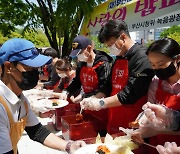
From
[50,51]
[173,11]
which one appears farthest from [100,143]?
[50,51]

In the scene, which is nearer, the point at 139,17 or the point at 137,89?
the point at 137,89

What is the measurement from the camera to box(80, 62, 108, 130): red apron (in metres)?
2.21

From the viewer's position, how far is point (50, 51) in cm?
446

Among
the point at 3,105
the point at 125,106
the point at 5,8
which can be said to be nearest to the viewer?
the point at 3,105

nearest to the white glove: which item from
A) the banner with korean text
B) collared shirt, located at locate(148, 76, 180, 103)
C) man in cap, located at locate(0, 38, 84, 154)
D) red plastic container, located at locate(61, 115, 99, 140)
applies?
collared shirt, located at locate(148, 76, 180, 103)

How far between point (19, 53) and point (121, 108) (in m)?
1.03

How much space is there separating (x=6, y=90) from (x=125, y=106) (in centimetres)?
102

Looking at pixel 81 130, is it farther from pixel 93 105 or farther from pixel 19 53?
pixel 19 53

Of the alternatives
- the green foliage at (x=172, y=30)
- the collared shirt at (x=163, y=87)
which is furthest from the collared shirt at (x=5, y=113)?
the green foliage at (x=172, y=30)

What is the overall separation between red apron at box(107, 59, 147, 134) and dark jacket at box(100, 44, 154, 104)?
0.07 meters

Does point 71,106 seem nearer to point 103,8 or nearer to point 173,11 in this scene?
point 173,11

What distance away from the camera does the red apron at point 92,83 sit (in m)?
2.21

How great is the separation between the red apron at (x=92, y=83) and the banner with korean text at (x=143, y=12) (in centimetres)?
113

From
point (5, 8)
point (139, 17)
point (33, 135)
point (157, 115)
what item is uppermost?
point (5, 8)
